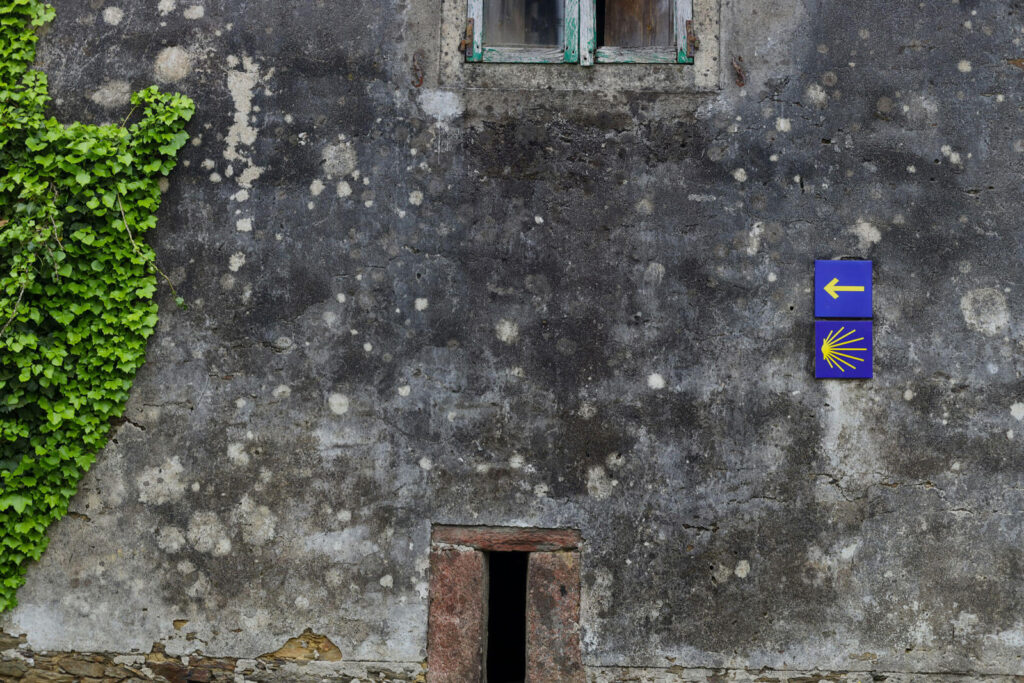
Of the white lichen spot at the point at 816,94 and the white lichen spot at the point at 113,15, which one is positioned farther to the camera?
the white lichen spot at the point at 113,15

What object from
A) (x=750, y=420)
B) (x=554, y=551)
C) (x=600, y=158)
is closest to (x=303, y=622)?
(x=554, y=551)

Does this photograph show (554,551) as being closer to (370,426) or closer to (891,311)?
(370,426)

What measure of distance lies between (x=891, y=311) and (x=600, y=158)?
5.49 feet

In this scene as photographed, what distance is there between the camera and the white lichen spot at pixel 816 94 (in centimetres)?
426

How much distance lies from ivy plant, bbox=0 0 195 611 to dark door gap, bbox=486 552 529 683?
2.58m

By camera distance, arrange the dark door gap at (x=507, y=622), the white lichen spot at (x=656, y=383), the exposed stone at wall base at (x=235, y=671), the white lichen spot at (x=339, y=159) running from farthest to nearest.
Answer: the dark door gap at (x=507, y=622), the white lichen spot at (x=339, y=159), the white lichen spot at (x=656, y=383), the exposed stone at wall base at (x=235, y=671)

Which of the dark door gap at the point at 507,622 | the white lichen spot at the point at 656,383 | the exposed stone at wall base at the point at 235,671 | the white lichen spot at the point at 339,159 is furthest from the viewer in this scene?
the dark door gap at the point at 507,622

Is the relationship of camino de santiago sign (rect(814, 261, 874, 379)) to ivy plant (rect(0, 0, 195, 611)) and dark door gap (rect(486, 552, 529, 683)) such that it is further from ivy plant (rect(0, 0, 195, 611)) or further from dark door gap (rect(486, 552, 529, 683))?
ivy plant (rect(0, 0, 195, 611))

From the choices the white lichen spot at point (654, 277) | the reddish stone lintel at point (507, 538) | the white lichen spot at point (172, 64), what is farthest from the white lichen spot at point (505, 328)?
the white lichen spot at point (172, 64)

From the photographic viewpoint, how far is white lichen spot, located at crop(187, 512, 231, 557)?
4242 millimetres

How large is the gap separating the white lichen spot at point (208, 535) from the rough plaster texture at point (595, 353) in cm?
1

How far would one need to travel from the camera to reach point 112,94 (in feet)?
14.4

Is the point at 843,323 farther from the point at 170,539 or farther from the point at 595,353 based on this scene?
the point at 170,539

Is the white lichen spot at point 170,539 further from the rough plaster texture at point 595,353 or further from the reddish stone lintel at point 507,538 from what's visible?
the reddish stone lintel at point 507,538
